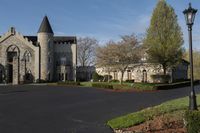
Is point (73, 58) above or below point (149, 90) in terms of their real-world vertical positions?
above

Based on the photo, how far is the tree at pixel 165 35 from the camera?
51.8 metres

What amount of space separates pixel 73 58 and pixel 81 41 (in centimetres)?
1842

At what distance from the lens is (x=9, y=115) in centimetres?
1791

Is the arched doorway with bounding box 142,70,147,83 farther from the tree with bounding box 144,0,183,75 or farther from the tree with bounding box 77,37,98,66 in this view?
the tree with bounding box 77,37,98,66

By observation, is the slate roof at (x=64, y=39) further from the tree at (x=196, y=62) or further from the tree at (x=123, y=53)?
the tree at (x=196, y=62)

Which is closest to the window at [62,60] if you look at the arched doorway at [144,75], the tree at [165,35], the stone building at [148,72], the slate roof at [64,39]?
the slate roof at [64,39]

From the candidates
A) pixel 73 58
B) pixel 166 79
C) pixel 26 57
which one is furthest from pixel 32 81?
pixel 166 79

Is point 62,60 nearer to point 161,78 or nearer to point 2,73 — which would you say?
point 2,73

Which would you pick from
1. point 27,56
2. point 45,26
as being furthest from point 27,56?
point 45,26

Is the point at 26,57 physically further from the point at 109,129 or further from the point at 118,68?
the point at 109,129

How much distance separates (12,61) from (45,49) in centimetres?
748

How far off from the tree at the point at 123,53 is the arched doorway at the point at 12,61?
23.2m

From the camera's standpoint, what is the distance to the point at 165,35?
52.1m

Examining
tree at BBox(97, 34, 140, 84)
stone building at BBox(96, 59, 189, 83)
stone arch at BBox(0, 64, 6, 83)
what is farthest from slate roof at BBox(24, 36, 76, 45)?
tree at BBox(97, 34, 140, 84)
